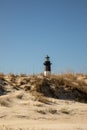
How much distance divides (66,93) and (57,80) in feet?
3.62

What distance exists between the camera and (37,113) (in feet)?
52.4

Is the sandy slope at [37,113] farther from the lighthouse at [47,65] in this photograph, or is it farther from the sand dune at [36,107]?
the lighthouse at [47,65]

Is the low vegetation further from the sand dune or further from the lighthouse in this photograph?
the lighthouse

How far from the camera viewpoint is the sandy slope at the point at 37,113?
13.4 meters

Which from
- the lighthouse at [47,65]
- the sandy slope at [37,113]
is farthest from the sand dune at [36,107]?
the lighthouse at [47,65]

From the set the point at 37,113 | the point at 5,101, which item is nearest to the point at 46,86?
the point at 5,101

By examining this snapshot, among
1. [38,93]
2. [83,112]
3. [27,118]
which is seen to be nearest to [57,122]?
[27,118]

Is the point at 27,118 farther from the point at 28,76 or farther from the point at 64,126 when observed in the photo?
the point at 28,76

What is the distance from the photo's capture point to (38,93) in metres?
19.3

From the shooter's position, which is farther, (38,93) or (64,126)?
(38,93)

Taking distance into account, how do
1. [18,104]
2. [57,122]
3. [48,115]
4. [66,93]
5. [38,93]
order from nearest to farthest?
[57,122], [48,115], [18,104], [38,93], [66,93]

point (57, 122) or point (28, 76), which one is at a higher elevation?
point (28, 76)

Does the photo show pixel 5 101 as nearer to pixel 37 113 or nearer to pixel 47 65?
pixel 37 113

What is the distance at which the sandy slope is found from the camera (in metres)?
13.4
